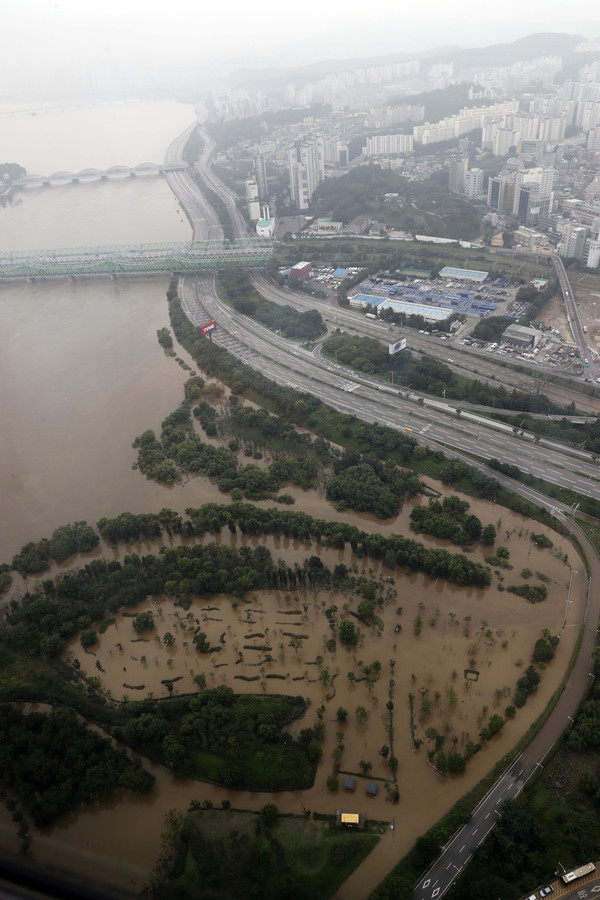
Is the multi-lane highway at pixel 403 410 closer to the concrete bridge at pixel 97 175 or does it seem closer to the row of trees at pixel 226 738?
the row of trees at pixel 226 738

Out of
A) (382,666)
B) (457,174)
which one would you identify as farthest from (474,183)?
(382,666)

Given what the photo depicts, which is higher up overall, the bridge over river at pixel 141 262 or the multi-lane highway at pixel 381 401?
the bridge over river at pixel 141 262

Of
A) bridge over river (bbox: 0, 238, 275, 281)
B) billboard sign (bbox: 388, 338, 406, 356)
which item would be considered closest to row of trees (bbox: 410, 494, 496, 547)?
billboard sign (bbox: 388, 338, 406, 356)

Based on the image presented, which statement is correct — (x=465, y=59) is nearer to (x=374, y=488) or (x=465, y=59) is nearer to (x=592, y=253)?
(x=592, y=253)

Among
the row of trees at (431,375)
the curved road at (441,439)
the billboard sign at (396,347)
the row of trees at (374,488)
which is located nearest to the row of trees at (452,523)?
the row of trees at (374,488)

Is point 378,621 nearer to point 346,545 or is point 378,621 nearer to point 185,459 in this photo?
point 346,545

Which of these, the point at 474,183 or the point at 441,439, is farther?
the point at 474,183
